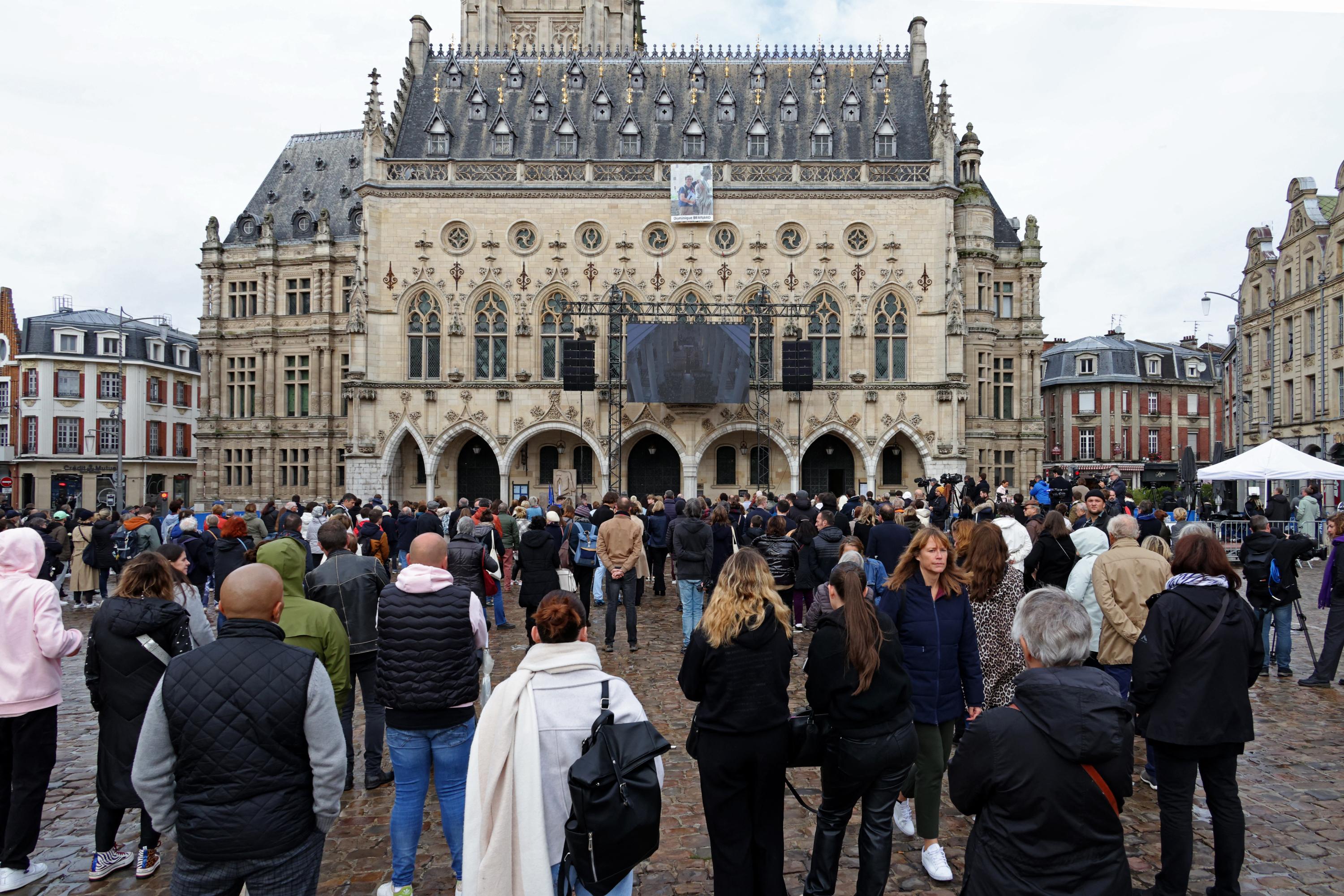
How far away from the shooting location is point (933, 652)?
508cm

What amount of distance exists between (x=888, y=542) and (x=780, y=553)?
51.2 inches

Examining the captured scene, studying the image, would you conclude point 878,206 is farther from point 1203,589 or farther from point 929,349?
point 1203,589

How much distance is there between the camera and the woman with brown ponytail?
4.16m

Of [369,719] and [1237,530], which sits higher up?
[1237,530]

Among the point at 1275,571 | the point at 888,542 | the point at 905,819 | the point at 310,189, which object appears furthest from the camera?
the point at 310,189

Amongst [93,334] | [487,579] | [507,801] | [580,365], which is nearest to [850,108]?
[580,365]

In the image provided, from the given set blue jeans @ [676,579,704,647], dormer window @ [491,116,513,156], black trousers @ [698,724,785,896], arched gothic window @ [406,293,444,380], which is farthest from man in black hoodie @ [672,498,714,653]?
dormer window @ [491,116,513,156]

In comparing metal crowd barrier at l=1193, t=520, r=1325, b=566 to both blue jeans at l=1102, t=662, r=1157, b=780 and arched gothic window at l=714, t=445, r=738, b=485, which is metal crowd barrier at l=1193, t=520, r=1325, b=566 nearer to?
blue jeans at l=1102, t=662, r=1157, b=780

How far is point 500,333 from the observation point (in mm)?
31750

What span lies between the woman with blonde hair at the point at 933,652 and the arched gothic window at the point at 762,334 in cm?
2547

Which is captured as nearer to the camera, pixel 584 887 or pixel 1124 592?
pixel 584 887

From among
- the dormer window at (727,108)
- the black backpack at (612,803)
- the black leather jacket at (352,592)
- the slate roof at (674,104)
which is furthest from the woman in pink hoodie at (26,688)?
the dormer window at (727,108)

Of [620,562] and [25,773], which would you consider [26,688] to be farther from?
[620,562]

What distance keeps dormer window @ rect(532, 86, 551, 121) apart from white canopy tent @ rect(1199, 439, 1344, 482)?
27.3m
